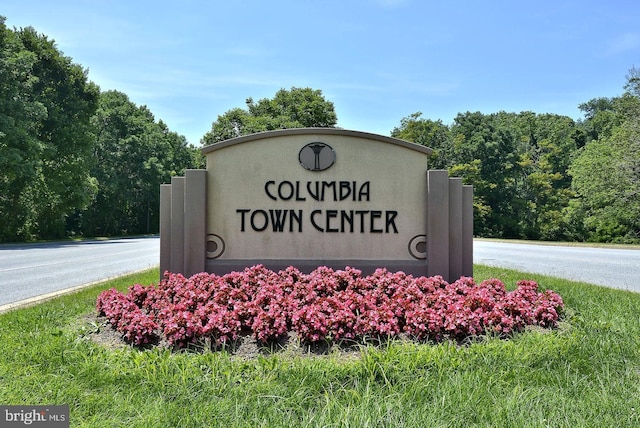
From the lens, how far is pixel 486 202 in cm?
4138

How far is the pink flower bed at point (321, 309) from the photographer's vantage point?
397 centimetres

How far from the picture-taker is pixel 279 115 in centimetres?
3544

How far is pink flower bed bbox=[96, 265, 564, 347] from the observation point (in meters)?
3.97

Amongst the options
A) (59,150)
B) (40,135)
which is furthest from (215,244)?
(40,135)

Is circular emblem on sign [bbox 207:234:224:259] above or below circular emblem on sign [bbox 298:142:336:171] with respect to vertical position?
below

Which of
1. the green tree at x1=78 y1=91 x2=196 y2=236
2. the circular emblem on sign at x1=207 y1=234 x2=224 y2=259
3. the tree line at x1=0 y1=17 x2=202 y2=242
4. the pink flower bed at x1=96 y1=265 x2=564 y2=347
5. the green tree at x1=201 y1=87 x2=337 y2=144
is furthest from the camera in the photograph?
the green tree at x1=78 y1=91 x2=196 y2=236

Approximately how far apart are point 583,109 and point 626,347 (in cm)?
6592

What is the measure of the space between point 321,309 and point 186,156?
53.3m

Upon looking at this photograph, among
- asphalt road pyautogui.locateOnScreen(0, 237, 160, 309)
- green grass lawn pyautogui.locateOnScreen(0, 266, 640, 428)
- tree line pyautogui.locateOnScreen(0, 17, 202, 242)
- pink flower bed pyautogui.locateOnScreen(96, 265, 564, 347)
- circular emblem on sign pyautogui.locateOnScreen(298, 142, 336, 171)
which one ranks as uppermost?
tree line pyautogui.locateOnScreen(0, 17, 202, 242)

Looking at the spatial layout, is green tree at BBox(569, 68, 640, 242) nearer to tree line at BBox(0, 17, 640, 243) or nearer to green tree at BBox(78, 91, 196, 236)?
tree line at BBox(0, 17, 640, 243)

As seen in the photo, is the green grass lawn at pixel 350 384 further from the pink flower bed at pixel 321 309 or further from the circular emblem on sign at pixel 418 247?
the circular emblem on sign at pixel 418 247

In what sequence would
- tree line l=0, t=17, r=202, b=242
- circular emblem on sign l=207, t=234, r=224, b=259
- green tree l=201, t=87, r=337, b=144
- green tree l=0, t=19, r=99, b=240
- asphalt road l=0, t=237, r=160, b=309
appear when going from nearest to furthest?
1. circular emblem on sign l=207, t=234, r=224, b=259
2. asphalt road l=0, t=237, r=160, b=309
3. green tree l=0, t=19, r=99, b=240
4. tree line l=0, t=17, r=202, b=242
5. green tree l=201, t=87, r=337, b=144

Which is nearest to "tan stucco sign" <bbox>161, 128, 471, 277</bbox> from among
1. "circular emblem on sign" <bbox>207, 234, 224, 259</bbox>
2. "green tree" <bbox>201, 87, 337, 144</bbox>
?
"circular emblem on sign" <bbox>207, 234, 224, 259</bbox>

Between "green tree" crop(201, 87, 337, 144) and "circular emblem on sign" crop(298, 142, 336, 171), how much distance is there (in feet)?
87.2
